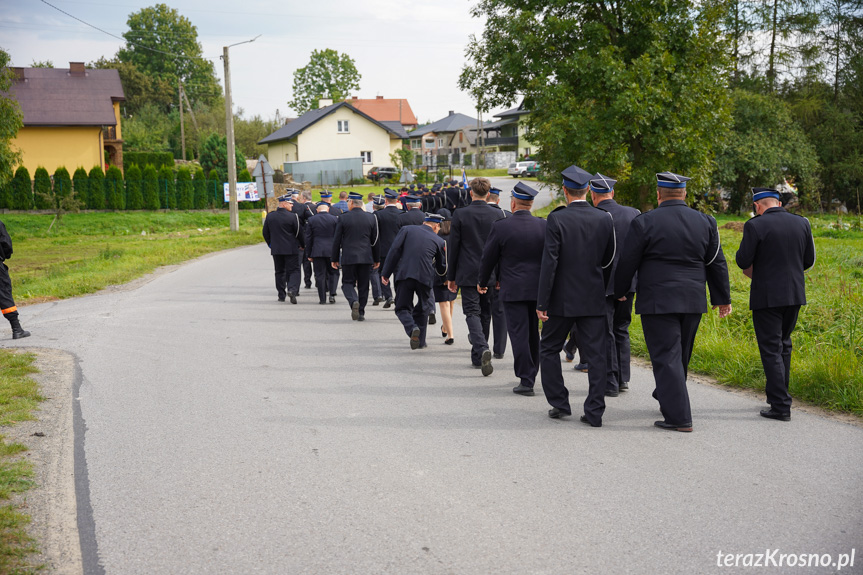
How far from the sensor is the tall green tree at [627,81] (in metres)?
23.3

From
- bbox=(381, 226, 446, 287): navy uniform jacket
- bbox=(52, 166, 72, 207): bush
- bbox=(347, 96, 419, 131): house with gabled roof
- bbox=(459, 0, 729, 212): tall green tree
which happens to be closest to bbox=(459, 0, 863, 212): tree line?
bbox=(459, 0, 729, 212): tall green tree

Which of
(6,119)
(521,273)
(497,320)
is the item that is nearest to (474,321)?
(497,320)

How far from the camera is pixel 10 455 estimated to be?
19.6 ft

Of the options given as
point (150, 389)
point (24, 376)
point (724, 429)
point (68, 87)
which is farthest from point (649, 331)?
point (68, 87)

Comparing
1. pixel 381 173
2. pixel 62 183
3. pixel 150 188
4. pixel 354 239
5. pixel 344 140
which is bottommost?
pixel 354 239

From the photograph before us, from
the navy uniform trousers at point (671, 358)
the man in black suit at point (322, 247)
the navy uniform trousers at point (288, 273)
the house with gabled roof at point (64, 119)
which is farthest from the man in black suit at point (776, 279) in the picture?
the house with gabled roof at point (64, 119)

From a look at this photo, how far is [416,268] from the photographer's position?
10.4 m

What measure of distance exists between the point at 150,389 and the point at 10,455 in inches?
86.8

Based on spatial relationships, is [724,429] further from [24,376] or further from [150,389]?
[24,376]

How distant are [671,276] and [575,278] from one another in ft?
2.63

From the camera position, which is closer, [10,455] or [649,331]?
[10,455]

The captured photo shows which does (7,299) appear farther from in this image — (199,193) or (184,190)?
(199,193)

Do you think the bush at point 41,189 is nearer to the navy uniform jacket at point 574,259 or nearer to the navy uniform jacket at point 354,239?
the navy uniform jacket at point 354,239

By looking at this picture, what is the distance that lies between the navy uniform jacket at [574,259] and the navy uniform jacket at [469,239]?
2.39 metres
